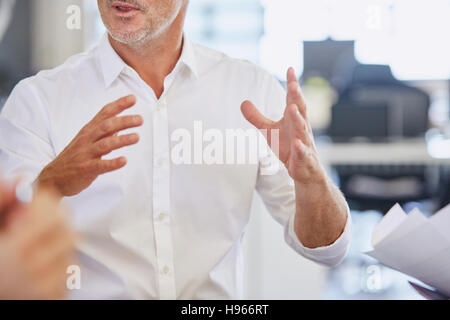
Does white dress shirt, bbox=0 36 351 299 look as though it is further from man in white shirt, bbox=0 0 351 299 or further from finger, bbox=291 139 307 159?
finger, bbox=291 139 307 159

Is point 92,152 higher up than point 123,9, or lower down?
lower down

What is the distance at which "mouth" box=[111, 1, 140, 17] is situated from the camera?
59cm

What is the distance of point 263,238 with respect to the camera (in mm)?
1516

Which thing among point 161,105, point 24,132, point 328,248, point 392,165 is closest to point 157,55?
point 161,105

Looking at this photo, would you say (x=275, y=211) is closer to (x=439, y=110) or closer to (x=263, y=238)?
(x=263, y=238)

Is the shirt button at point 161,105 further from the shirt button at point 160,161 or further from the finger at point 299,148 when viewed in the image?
the finger at point 299,148

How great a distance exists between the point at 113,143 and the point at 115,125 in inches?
0.7

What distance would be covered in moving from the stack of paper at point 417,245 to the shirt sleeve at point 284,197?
8 centimetres

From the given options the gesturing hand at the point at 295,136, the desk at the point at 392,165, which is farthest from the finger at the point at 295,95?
the desk at the point at 392,165

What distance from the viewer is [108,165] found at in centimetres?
48

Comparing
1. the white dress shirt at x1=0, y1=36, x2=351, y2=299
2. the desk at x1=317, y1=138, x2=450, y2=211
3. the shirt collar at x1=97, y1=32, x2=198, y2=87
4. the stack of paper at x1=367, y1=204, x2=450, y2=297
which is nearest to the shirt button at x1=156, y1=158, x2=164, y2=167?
the white dress shirt at x1=0, y1=36, x2=351, y2=299

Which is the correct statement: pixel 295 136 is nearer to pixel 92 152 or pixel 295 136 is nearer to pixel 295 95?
pixel 295 95

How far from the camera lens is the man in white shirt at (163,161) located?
631mm
